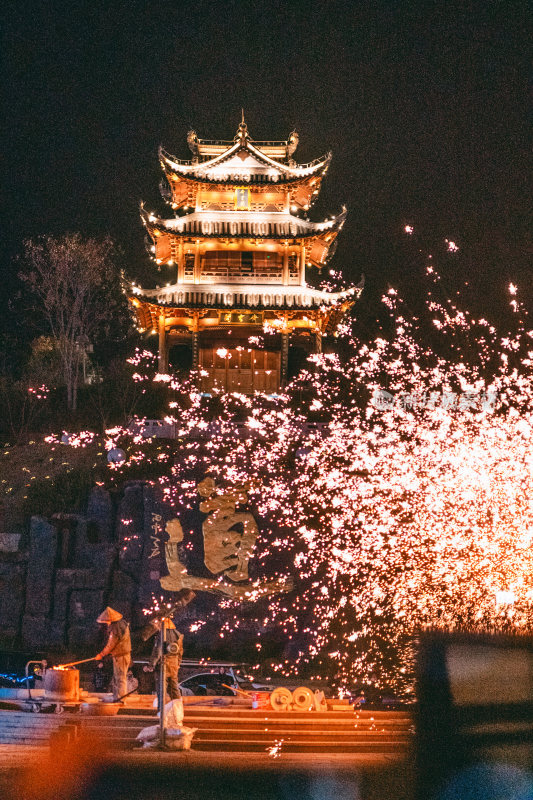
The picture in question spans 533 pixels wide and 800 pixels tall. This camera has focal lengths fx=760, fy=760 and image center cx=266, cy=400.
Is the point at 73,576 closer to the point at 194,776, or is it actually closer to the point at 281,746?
the point at 281,746

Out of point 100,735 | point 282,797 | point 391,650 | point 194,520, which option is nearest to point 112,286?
point 194,520

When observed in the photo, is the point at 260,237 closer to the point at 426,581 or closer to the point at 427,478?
the point at 427,478

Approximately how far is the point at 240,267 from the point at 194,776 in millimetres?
21466

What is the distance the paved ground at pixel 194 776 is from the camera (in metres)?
6.73

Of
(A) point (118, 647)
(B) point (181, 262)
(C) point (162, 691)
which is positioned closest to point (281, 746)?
(C) point (162, 691)

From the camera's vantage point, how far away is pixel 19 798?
6.98 meters

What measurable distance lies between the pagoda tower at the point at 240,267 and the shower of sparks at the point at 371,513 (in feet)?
18.5

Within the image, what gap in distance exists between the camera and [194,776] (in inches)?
286

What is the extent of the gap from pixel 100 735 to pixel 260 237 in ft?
65.5

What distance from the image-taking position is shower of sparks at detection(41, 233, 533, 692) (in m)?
13.6

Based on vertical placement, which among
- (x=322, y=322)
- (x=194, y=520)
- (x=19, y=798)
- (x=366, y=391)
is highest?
(x=322, y=322)

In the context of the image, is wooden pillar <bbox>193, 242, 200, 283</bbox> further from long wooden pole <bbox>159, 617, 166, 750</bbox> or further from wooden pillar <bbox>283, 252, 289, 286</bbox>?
long wooden pole <bbox>159, 617, 166, 750</bbox>

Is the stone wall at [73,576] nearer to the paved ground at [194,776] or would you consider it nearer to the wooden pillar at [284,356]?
the paved ground at [194,776]

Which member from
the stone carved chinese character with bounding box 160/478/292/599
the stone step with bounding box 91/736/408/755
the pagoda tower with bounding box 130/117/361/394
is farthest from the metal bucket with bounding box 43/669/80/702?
the pagoda tower with bounding box 130/117/361/394
